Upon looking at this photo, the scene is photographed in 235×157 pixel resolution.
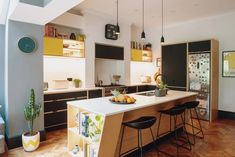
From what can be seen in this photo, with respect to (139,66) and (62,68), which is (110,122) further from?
(139,66)

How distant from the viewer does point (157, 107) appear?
3.20 metres

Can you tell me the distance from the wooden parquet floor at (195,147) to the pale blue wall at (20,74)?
1.39ft

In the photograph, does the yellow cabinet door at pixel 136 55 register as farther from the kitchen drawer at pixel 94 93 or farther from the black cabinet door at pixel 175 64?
the kitchen drawer at pixel 94 93

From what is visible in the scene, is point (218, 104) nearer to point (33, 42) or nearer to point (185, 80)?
point (185, 80)

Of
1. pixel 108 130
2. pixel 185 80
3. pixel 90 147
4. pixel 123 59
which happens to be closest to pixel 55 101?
pixel 90 147

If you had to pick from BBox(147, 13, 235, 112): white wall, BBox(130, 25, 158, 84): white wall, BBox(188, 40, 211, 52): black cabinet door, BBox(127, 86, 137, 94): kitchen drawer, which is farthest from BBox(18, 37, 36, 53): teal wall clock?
BBox(147, 13, 235, 112): white wall

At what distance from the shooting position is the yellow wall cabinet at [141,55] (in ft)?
20.4

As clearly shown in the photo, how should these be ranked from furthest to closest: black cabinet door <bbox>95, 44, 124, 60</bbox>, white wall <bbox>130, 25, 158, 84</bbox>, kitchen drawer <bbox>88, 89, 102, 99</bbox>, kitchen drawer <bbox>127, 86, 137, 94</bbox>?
white wall <bbox>130, 25, 158, 84</bbox> → kitchen drawer <bbox>127, 86, 137, 94</bbox> → black cabinet door <bbox>95, 44, 124, 60</bbox> → kitchen drawer <bbox>88, 89, 102, 99</bbox>

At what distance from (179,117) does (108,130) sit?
7.93 feet

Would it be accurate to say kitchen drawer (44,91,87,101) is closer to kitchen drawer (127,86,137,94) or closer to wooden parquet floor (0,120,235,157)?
wooden parquet floor (0,120,235,157)

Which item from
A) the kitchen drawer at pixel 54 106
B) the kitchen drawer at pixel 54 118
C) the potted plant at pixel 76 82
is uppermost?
the potted plant at pixel 76 82

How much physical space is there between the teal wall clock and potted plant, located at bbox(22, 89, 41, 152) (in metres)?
0.76

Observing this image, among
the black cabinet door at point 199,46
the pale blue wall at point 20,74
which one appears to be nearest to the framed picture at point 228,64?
the black cabinet door at point 199,46

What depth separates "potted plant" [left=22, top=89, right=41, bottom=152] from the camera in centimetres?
297
